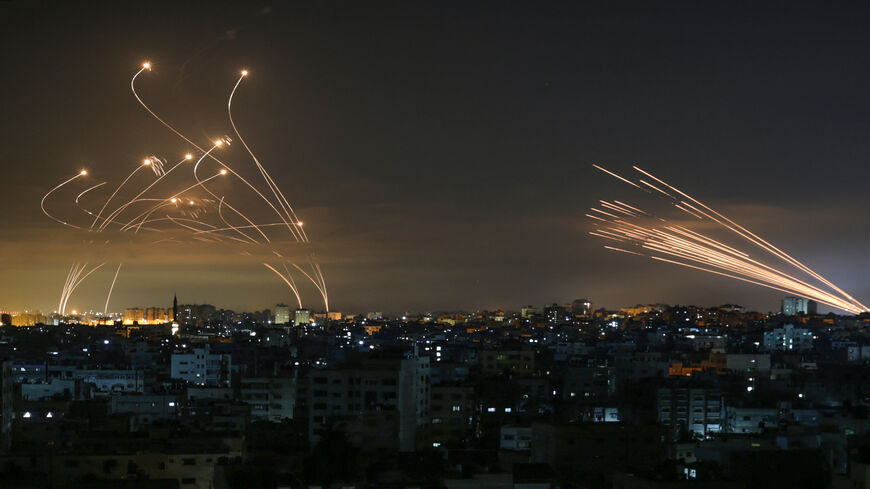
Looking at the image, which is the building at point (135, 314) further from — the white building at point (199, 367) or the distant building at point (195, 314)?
the white building at point (199, 367)

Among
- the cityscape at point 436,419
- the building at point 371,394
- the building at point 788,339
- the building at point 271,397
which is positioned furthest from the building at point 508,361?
the building at point 788,339

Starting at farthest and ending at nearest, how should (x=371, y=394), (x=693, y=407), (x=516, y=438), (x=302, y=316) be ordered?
(x=302, y=316) → (x=693, y=407) → (x=371, y=394) → (x=516, y=438)

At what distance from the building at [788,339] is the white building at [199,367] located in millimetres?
23036

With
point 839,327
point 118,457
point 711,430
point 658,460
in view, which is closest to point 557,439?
point 658,460

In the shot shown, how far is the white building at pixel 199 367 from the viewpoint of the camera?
30.9 m

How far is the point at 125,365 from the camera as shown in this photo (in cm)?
3128

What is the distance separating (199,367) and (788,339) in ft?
83.8

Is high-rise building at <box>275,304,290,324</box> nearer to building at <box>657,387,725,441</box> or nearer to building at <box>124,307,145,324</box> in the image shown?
building at <box>124,307,145,324</box>

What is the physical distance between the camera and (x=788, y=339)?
152ft

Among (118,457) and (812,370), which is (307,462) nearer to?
(118,457)

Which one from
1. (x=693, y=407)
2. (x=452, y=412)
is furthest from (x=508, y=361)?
(x=452, y=412)

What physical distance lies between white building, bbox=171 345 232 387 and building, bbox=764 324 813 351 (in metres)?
23.0

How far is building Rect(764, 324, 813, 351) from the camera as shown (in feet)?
149

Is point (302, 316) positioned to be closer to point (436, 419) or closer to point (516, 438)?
point (436, 419)
